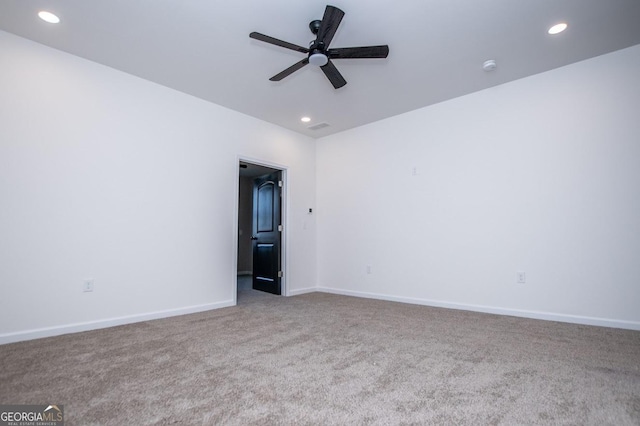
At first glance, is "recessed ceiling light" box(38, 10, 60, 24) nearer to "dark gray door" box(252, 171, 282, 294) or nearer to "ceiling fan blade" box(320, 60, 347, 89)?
"ceiling fan blade" box(320, 60, 347, 89)

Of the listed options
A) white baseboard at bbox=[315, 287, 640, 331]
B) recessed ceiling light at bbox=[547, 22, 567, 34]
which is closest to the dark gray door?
white baseboard at bbox=[315, 287, 640, 331]

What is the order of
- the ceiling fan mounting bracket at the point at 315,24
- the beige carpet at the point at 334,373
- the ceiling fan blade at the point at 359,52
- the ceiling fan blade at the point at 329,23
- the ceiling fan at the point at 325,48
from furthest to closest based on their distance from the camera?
the ceiling fan mounting bracket at the point at 315,24 < the ceiling fan blade at the point at 359,52 < the ceiling fan at the point at 325,48 < the ceiling fan blade at the point at 329,23 < the beige carpet at the point at 334,373

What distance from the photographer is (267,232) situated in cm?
525

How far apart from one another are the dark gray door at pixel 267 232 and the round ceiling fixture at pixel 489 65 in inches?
124

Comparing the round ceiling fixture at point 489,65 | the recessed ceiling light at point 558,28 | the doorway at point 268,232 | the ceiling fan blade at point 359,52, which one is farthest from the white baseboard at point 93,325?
the recessed ceiling light at point 558,28

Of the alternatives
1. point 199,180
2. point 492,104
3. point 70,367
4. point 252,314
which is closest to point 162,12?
point 199,180

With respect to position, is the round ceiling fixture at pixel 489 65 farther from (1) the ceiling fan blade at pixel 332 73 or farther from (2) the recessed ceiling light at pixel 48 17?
(2) the recessed ceiling light at pixel 48 17

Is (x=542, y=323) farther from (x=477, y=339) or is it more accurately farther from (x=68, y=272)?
(x=68, y=272)

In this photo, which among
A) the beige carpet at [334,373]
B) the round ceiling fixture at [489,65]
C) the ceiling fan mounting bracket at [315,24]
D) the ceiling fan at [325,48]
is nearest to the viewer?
the beige carpet at [334,373]

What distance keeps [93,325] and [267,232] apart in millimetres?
2714

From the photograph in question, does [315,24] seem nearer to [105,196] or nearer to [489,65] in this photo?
[489,65]

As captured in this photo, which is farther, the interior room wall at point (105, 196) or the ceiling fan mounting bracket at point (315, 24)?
the interior room wall at point (105, 196)

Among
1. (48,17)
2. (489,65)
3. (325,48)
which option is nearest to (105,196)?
(48,17)

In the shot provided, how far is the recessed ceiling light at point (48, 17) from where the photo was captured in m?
2.48
